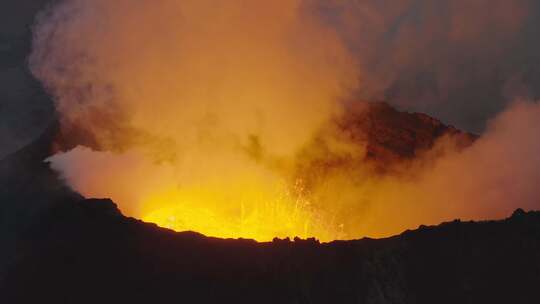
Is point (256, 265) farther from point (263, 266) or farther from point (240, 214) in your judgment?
point (240, 214)

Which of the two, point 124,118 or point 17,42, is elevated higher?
point 17,42

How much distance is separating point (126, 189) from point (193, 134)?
16.7 ft

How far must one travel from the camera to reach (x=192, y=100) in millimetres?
26391

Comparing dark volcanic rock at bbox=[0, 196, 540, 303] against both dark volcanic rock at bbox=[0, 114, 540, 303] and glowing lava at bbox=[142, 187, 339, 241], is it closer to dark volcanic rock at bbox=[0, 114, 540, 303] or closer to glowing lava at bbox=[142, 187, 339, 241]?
dark volcanic rock at bbox=[0, 114, 540, 303]

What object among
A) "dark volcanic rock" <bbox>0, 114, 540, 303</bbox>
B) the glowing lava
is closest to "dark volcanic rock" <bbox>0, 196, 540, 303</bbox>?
"dark volcanic rock" <bbox>0, 114, 540, 303</bbox>

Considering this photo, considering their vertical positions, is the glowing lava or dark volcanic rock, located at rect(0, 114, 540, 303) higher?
the glowing lava

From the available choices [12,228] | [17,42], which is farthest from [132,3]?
[17,42]

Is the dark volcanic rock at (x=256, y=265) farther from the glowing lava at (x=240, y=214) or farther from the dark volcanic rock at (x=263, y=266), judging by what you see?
the glowing lava at (x=240, y=214)

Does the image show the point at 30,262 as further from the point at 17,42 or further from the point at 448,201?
the point at 17,42

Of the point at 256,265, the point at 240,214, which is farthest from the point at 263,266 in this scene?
A: the point at 240,214

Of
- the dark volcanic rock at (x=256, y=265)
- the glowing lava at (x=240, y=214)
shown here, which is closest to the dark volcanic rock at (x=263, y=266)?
the dark volcanic rock at (x=256, y=265)

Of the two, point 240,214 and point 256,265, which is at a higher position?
point 240,214

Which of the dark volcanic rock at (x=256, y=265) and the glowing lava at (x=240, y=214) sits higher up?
the glowing lava at (x=240, y=214)

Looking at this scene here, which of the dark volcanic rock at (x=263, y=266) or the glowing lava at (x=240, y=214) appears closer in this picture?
the dark volcanic rock at (x=263, y=266)
